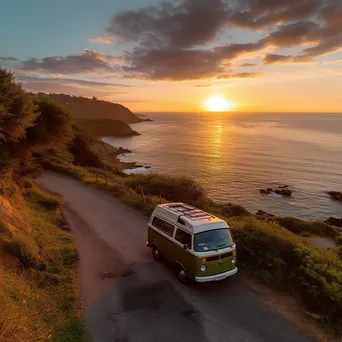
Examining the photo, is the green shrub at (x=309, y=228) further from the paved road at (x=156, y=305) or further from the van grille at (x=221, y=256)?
the van grille at (x=221, y=256)

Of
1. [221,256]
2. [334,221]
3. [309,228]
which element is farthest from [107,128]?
[221,256]

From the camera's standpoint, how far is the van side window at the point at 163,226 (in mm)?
12802

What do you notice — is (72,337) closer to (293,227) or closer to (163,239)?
(163,239)

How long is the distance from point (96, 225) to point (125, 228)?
2241 mm

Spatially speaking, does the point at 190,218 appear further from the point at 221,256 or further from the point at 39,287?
the point at 39,287

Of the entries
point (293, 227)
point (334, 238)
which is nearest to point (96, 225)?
point (293, 227)

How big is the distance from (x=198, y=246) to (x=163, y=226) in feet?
8.72

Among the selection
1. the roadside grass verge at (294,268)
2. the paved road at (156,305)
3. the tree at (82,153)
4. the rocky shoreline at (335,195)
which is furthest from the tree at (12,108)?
the rocky shoreline at (335,195)

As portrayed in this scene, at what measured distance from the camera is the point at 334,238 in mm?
34469

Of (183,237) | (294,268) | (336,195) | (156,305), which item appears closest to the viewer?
(156,305)

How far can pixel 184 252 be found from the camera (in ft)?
38.1

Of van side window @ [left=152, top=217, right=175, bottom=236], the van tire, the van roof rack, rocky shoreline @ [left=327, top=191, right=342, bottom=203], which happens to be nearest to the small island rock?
rocky shoreline @ [left=327, top=191, right=342, bottom=203]

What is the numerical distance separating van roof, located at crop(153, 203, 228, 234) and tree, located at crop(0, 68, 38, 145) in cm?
953

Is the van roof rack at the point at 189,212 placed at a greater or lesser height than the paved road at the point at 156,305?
greater
